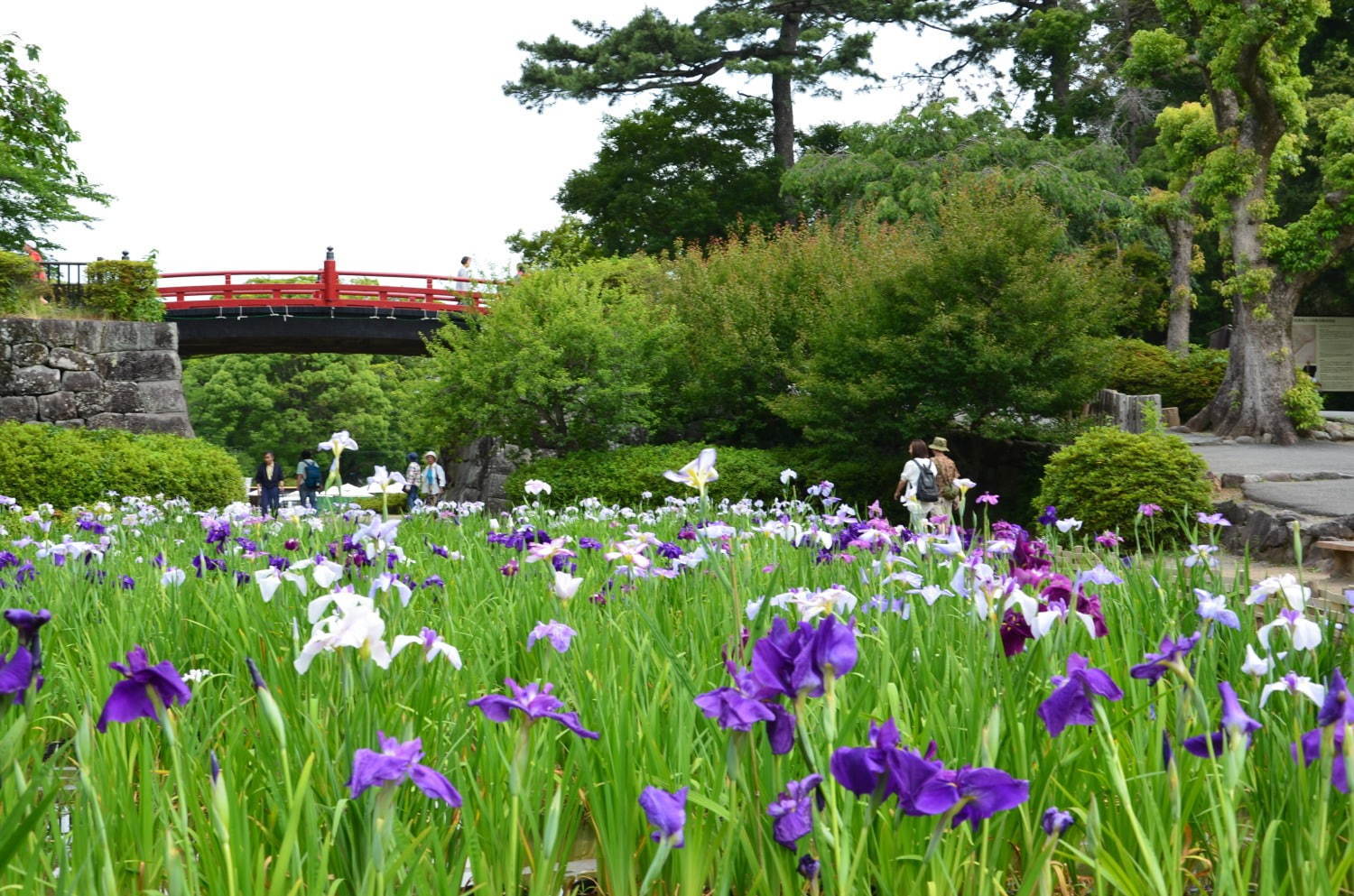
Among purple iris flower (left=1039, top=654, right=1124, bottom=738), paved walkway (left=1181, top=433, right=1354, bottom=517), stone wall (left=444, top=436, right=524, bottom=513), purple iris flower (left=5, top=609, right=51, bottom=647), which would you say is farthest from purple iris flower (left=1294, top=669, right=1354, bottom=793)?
stone wall (left=444, top=436, right=524, bottom=513)

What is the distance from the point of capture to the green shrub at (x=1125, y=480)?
29.8 ft

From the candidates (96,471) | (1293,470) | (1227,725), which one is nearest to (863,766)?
(1227,725)

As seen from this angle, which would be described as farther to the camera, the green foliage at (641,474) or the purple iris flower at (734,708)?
the green foliage at (641,474)

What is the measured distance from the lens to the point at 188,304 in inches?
1024

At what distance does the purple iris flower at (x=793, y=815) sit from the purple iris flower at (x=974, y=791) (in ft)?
0.63

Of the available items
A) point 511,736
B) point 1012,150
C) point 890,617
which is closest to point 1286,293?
point 1012,150

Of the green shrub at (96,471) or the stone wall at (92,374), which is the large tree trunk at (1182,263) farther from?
the stone wall at (92,374)

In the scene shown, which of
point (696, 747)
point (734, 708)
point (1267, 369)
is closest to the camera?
point (734, 708)

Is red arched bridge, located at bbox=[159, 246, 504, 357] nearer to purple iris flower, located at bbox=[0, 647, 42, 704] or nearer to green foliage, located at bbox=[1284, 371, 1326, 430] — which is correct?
green foliage, located at bbox=[1284, 371, 1326, 430]

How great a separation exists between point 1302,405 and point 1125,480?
30.3 ft

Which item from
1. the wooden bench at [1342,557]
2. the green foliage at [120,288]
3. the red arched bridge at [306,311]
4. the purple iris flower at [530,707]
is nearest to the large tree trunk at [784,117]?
the red arched bridge at [306,311]

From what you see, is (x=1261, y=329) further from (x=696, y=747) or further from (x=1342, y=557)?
(x=696, y=747)

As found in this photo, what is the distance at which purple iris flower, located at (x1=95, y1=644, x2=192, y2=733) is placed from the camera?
1230 millimetres

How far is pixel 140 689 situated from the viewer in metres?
1.26
